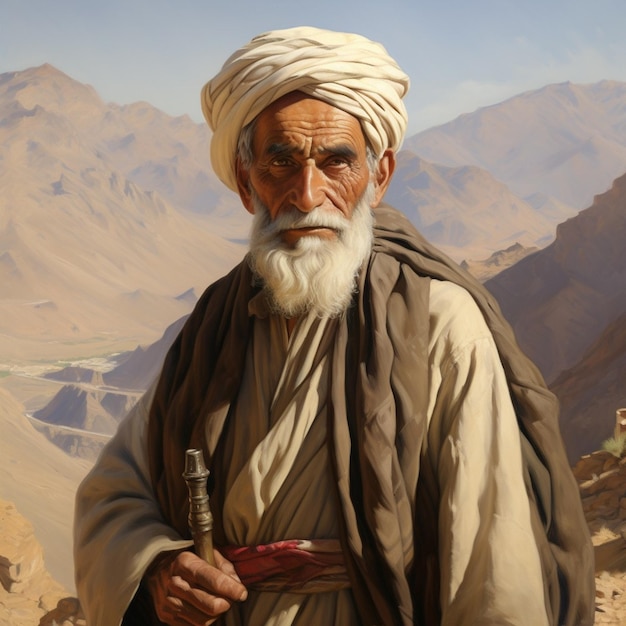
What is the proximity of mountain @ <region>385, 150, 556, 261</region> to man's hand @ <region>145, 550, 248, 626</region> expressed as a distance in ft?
41.6

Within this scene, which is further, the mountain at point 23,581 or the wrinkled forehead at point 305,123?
the mountain at point 23,581

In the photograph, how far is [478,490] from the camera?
1.57m

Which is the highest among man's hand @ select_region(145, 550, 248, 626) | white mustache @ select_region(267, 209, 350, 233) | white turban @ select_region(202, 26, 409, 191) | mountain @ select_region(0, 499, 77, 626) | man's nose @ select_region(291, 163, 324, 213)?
white turban @ select_region(202, 26, 409, 191)

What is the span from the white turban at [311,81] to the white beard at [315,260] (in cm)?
17

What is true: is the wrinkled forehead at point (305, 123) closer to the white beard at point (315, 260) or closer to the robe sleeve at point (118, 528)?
the white beard at point (315, 260)

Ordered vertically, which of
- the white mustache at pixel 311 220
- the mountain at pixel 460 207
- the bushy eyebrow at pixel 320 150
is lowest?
the mountain at pixel 460 207

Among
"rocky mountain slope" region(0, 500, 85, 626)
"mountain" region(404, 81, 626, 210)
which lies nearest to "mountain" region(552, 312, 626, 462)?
"mountain" region(404, 81, 626, 210)

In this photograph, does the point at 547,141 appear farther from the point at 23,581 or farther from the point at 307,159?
the point at 307,159

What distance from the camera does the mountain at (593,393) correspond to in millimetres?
9180

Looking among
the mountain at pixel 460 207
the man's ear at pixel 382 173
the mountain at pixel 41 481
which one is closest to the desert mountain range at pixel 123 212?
the mountain at pixel 460 207

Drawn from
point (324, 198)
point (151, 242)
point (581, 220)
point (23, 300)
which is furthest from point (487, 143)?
point (324, 198)

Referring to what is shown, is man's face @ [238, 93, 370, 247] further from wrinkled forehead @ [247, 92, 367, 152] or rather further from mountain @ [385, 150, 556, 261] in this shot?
mountain @ [385, 150, 556, 261]

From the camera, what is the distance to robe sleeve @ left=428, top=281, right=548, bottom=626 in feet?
5.02

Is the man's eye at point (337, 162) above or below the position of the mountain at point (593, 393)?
above
